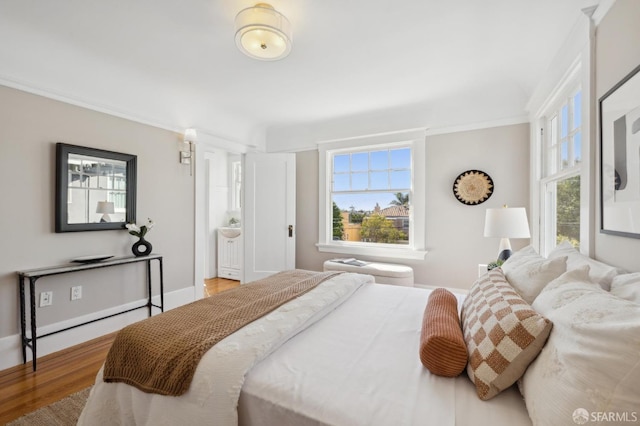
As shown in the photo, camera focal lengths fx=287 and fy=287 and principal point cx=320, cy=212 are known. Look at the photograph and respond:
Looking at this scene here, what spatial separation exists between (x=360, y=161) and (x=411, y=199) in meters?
0.92

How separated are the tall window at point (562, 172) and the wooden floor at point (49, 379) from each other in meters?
3.69

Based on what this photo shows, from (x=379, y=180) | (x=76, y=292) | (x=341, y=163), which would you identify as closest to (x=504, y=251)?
(x=379, y=180)

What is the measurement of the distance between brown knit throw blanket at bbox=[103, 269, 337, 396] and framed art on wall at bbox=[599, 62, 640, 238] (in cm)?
169

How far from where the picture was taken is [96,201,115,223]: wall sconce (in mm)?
2752

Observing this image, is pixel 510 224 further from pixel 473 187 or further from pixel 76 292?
pixel 76 292

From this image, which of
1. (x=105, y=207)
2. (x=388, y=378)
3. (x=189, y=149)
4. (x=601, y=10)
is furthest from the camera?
(x=189, y=149)

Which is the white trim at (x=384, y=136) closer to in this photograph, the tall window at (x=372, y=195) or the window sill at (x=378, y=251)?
the tall window at (x=372, y=195)

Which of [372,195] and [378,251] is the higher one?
[372,195]

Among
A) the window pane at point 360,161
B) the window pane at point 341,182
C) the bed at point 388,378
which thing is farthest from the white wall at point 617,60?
the window pane at point 341,182

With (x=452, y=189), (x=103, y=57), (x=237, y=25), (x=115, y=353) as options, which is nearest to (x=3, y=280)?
(x=115, y=353)

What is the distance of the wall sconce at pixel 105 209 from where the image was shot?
108 inches

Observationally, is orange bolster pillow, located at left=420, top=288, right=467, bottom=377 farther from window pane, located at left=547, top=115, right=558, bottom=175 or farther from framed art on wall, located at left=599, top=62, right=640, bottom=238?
window pane, located at left=547, top=115, right=558, bottom=175

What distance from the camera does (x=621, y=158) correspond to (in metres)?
1.33

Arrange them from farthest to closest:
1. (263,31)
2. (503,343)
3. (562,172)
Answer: (562,172)
(263,31)
(503,343)
